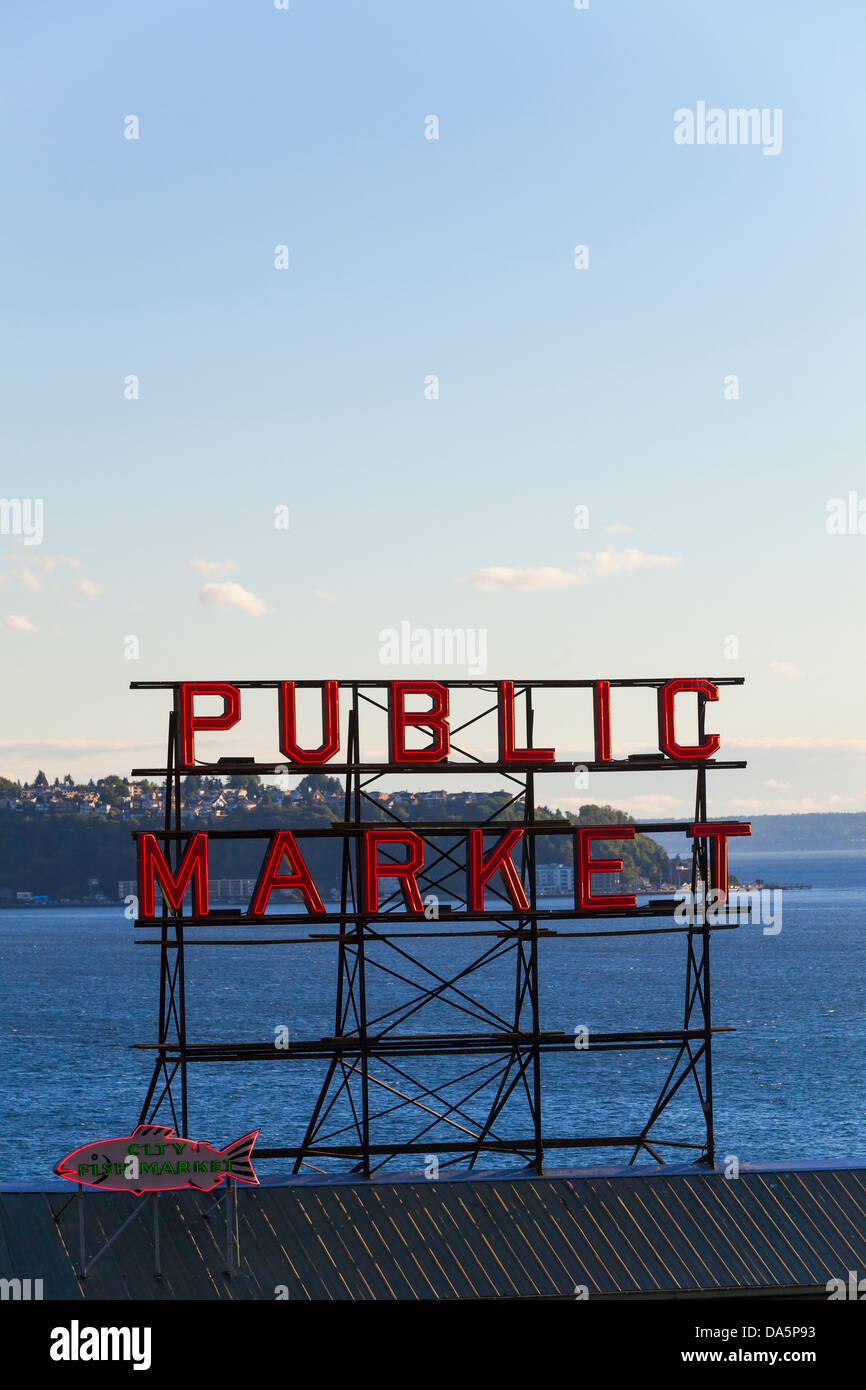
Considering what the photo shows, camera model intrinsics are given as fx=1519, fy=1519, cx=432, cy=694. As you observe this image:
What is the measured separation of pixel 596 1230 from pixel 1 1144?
6043cm

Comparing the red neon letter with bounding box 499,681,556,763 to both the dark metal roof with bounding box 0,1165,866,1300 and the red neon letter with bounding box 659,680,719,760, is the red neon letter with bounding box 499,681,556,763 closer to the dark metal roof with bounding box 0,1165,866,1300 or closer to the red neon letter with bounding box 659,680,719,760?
the red neon letter with bounding box 659,680,719,760

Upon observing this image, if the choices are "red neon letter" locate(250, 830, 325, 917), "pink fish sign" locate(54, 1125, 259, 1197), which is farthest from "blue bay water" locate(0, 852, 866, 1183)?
"pink fish sign" locate(54, 1125, 259, 1197)

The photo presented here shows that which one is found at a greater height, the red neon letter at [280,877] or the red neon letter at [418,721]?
the red neon letter at [418,721]

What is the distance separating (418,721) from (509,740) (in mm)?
2521

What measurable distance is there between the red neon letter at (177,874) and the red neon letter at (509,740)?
8.14m

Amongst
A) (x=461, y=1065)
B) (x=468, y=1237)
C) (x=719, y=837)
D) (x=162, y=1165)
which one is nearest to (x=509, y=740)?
(x=719, y=837)

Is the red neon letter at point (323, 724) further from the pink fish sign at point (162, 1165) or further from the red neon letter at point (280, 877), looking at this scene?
the pink fish sign at point (162, 1165)

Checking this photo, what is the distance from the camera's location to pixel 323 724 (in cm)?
3881

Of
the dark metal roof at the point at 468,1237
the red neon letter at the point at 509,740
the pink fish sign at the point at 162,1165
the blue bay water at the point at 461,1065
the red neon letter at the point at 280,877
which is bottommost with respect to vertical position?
the blue bay water at the point at 461,1065

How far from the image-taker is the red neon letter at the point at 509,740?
40.0m

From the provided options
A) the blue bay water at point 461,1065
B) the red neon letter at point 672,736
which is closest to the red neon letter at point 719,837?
the red neon letter at point 672,736

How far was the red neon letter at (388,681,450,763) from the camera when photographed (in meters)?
39.2

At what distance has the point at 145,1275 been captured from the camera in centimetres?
3156
